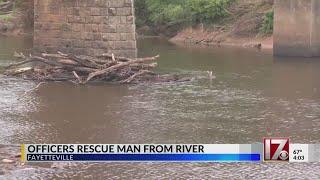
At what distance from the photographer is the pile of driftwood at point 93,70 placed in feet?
71.4

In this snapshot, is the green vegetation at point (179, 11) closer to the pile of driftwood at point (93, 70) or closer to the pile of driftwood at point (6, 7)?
the pile of driftwood at point (6, 7)

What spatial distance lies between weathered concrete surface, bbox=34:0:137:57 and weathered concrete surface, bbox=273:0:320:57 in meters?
10.9

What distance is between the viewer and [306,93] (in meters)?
20.2

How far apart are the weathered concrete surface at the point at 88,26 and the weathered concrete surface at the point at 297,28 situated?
10.9m

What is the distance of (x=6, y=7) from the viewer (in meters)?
53.8

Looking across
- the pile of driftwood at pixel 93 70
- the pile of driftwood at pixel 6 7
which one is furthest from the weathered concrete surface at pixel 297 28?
the pile of driftwood at pixel 6 7

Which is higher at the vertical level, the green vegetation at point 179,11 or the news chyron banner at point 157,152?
the green vegetation at point 179,11

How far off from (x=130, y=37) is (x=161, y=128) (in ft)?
29.5

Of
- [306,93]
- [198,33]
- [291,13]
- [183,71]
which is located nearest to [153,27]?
[198,33]

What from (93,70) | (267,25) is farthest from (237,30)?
(93,70)

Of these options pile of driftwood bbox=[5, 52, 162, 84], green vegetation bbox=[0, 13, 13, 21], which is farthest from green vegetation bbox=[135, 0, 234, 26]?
pile of driftwood bbox=[5, 52, 162, 84]

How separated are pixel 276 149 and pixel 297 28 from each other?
23.6 meters

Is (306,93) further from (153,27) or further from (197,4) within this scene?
(153,27)

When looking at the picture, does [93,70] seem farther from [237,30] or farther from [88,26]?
[237,30]
